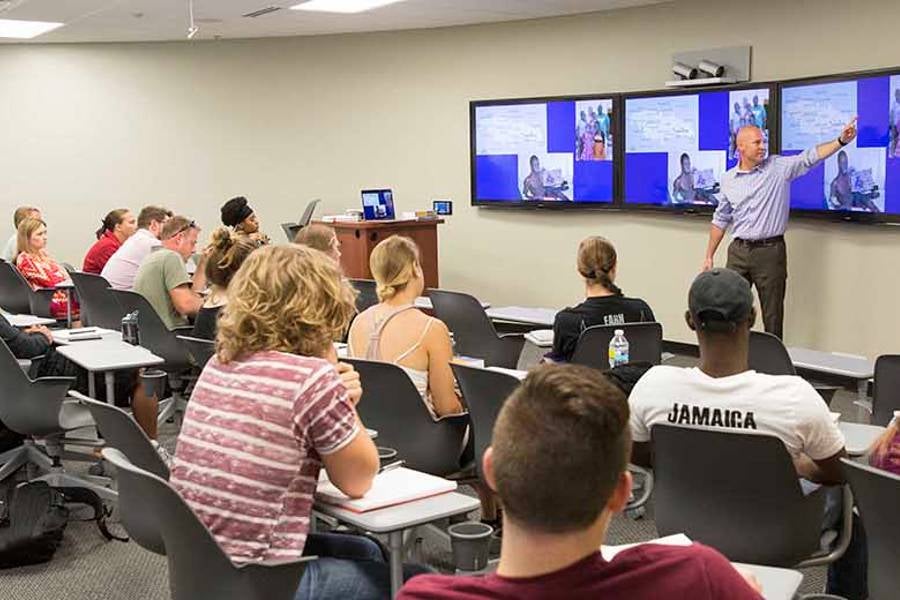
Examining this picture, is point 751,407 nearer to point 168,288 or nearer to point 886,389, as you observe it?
point 886,389

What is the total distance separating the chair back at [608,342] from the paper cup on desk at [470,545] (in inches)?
64.8

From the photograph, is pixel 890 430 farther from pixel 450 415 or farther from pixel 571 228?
pixel 571 228

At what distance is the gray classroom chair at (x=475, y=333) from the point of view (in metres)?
5.40

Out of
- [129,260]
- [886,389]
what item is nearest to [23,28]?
[129,260]

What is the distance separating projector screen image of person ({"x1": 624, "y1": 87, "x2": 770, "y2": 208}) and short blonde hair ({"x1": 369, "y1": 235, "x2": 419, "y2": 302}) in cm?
422

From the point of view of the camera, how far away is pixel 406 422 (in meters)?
3.74

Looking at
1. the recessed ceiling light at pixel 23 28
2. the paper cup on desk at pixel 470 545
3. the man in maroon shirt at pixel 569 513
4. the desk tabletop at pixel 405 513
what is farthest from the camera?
the recessed ceiling light at pixel 23 28

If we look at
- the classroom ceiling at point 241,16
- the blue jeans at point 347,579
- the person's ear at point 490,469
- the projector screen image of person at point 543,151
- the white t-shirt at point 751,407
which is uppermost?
the classroom ceiling at point 241,16

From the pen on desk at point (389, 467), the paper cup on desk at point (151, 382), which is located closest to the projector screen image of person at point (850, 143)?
the paper cup on desk at point (151, 382)

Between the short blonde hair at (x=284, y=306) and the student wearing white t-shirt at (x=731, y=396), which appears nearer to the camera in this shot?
the short blonde hair at (x=284, y=306)

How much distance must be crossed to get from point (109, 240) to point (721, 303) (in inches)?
225

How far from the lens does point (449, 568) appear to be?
13.1 feet

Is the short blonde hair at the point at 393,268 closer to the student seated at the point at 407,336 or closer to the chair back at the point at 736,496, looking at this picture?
the student seated at the point at 407,336

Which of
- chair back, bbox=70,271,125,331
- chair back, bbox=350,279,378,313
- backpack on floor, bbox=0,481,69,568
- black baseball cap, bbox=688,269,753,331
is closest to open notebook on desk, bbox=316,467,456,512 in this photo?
black baseball cap, bbox=688,269,753,331
